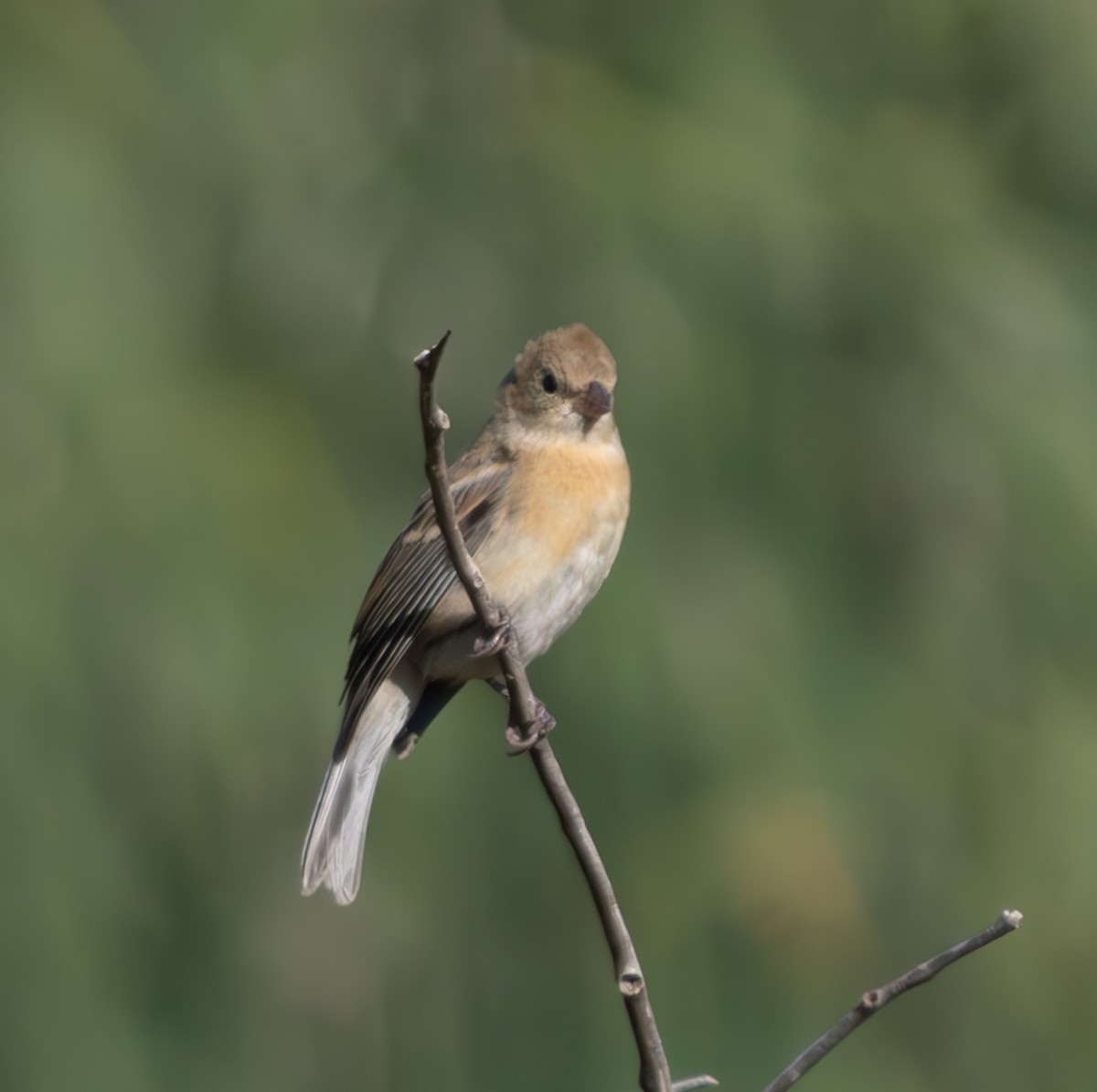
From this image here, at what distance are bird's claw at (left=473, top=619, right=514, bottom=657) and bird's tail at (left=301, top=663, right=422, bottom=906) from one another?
34.7 inches

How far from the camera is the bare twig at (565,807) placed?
2494 mm

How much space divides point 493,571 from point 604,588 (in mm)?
1216

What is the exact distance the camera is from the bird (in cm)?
397

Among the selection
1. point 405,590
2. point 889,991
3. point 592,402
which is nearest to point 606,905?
point 889,991

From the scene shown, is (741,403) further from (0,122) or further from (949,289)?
(0,122)

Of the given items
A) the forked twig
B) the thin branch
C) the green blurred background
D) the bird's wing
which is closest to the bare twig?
the forked twig

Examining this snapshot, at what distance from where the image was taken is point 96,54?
Answer: 5.60 metres

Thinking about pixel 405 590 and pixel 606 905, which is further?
pixel 405 590

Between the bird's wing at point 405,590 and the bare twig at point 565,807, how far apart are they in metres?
0.88

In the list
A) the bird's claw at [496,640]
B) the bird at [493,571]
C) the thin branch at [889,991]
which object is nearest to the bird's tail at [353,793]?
the bird at [493,571]

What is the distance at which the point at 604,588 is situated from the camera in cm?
524

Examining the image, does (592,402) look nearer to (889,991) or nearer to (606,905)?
(606,905)

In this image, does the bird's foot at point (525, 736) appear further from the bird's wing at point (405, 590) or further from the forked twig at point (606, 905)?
the bird's wing at point (405, 590)

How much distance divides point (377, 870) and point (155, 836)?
2.09 feet
